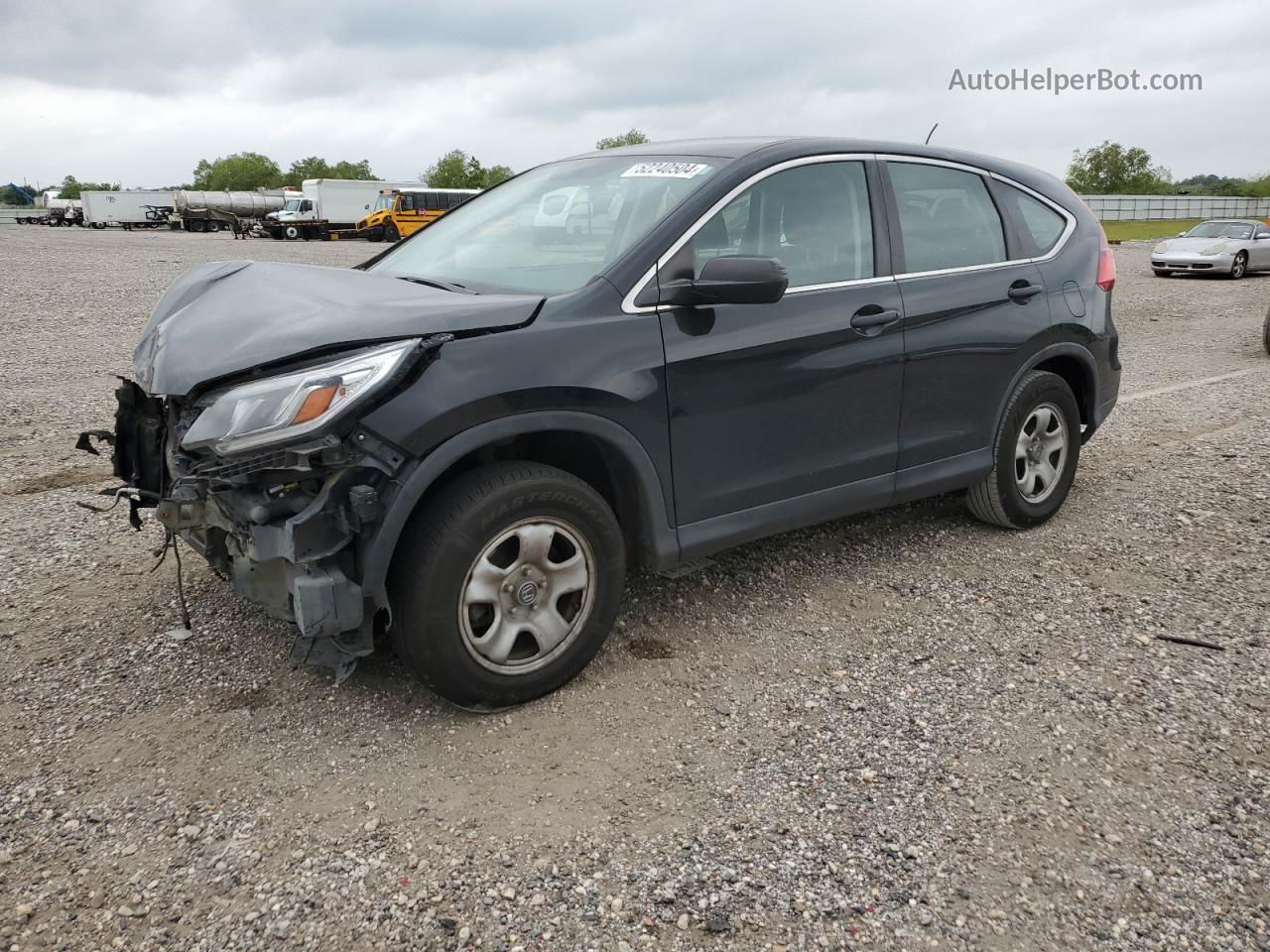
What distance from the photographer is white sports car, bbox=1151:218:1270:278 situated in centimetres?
2019

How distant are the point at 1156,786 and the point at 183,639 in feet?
11.0

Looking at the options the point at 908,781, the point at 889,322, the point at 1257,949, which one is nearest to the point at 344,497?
the point at 908,781

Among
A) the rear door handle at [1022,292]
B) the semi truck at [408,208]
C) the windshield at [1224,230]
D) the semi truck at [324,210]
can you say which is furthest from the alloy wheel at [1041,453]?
the semi truck at [324,210]

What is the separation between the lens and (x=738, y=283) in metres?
3.21

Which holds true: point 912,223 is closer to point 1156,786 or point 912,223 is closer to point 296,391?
point 1156,786

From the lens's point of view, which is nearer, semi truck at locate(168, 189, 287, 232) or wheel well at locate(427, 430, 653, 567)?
wheel well at locate(427, 430, 653, 567)

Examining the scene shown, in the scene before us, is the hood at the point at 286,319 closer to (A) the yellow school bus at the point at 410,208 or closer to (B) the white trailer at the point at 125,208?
(A) the yellow school bus at the point at 410,208

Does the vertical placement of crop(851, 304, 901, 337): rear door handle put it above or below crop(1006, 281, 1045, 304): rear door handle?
below

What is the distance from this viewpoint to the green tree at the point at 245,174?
132m

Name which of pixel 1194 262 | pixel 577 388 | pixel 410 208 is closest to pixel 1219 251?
pixel 1194 262

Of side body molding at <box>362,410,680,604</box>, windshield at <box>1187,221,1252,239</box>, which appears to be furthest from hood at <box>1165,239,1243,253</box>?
side body molding at <box>362,410,680,604</box>

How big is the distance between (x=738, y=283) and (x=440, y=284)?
46.8 inches

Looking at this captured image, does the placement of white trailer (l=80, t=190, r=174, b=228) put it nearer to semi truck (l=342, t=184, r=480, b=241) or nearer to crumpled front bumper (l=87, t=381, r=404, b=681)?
semi truck (l=342, t=184, r=480, b=241)

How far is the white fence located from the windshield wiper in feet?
204
